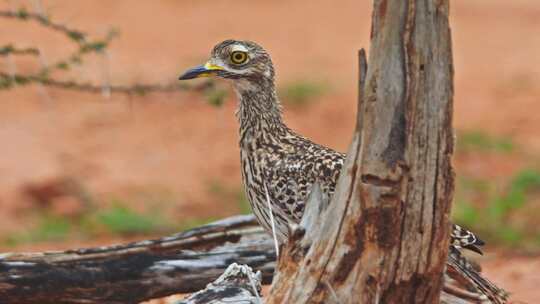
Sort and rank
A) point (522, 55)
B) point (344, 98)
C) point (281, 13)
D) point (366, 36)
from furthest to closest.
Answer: point (281, 13) → point (366, 36) → point (522, 55) → point (344, 98)

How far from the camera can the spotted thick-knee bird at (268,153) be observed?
5.77m

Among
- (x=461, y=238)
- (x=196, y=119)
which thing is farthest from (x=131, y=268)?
(x=196, y=119)

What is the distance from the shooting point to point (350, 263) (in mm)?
4586

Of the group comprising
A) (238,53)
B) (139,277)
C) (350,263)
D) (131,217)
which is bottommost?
(131,217)

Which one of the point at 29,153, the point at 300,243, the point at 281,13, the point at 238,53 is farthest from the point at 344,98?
the point at 300,243

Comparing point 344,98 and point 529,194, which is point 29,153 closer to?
point 344,98

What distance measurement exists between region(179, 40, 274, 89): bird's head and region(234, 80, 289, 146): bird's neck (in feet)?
0.21

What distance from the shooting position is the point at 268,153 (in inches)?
239

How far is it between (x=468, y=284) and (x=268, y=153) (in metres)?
1.08

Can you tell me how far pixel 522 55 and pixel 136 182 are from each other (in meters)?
4.89

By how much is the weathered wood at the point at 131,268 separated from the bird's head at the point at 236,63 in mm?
711

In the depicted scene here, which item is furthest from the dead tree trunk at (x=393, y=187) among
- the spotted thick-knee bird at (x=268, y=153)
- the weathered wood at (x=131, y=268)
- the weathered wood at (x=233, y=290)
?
the weathered wood at (x=131, y=268)

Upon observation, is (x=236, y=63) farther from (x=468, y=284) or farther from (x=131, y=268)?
(x=468, y=284)

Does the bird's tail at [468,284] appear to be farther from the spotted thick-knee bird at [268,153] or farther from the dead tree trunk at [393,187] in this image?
the dead tree trunk at [393,187]
